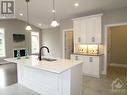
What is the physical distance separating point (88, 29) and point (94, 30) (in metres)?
0.28

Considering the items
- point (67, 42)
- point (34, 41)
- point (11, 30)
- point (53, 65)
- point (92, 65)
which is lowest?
point (92, 65)

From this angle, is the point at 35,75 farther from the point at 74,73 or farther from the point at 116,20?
the point at 116,20

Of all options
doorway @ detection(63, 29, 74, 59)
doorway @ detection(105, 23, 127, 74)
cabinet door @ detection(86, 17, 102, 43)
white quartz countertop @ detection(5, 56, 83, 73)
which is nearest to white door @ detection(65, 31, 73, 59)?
doorway @ detection(63, 29, 74, 59)

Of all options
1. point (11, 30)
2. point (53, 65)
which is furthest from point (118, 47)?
point (11, 30)

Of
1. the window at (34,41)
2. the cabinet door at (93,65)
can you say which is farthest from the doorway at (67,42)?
the window at (34,41)

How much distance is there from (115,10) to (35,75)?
4100 millimetres

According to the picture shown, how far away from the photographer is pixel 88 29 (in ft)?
16.3

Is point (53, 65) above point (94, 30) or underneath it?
underneath

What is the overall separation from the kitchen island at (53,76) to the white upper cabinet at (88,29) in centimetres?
238

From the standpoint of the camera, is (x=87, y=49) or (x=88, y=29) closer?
(x=88, y=29)

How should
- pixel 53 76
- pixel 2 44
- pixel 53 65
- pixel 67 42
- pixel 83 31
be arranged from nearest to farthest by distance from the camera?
pixel 53 65 < pixel 53 76 < pixel 83 31 < pixel 67 42 < pixel 2 44

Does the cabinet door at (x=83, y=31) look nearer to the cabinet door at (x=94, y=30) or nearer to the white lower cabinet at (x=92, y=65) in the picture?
the cabinet door at (x=94, y=30)

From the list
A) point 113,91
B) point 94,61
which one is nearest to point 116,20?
point 94,61

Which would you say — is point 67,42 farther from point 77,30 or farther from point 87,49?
point 87,49
